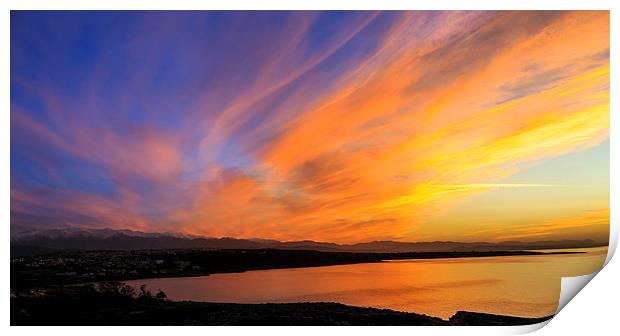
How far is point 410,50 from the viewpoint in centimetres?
348

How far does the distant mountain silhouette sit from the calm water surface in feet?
0.24

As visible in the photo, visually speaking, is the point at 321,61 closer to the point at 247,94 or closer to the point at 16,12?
the point at 247,94

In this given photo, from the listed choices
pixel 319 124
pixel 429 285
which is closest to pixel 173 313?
pixel 319 124

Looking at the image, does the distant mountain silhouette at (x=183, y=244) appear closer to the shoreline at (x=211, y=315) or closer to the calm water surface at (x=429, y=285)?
the calm water surface at (x=429, y=285)

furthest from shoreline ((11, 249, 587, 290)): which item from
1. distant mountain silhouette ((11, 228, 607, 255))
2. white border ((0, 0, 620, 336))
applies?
white border ((0, 0, 620, 336))

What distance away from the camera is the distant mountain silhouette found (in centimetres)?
344

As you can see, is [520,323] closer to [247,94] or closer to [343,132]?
[343,132]

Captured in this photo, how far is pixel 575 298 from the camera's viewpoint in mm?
3463

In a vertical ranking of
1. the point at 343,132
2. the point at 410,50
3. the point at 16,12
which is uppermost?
the point at 16,12

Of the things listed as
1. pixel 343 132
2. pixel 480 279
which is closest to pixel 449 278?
pixel 480 279

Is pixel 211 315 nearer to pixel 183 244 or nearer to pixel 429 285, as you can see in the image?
pixel 183 244

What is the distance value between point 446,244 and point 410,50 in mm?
1107
